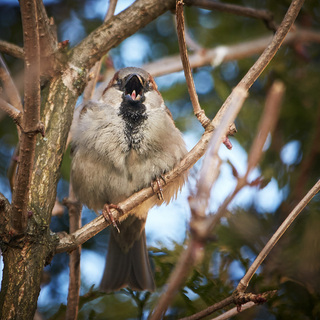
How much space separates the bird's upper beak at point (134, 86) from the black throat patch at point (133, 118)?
0.30 feet

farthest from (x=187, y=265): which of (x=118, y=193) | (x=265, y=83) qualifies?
(x=265, y=83)

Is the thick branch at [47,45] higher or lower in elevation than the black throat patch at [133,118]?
higher

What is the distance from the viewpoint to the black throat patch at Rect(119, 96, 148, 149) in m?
2.41

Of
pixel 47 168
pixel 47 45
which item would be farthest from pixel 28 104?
pixel 47 45

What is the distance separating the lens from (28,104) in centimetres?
143

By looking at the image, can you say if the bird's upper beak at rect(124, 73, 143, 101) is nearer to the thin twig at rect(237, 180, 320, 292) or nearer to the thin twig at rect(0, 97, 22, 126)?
the thin twig at rect(0, 97, 22, 126)

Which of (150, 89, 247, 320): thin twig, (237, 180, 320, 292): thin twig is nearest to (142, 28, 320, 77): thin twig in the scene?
(237, 180, 320, 292): thin twig

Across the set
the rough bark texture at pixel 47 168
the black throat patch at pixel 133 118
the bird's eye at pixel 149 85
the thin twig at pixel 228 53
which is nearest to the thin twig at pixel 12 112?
the rough bark texture at pixel 47 168

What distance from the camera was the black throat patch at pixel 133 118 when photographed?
2.41 metres

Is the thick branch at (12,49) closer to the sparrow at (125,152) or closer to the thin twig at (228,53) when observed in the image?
the sparrow at (125,152)

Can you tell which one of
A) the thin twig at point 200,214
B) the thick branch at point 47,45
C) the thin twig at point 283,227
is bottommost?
the thin twig at point 200,214

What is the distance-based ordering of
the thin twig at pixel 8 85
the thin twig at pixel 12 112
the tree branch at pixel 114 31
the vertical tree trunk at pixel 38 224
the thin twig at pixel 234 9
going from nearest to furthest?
the thin twig at pixel 12 112
the vertical tree trunk at pixel 38 224
the thin twig at pixel 8 85
the tree branch at pixel 114 31
the thin twig at pixel 234 9

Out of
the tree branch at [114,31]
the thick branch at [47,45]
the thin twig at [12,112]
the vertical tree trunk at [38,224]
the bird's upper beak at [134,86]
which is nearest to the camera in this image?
the thin twig at [12,112]

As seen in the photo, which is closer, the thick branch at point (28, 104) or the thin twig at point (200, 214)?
the thin twig at point (200, 214)
